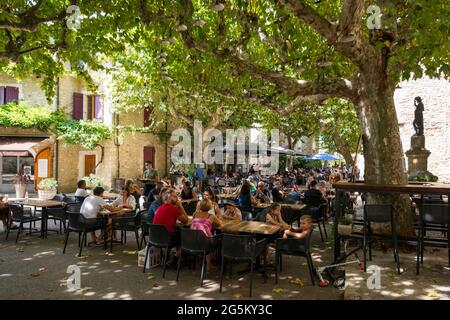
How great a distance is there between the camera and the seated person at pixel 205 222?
611 cm

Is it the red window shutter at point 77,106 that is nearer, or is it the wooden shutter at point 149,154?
the red window shutter at point 77,106

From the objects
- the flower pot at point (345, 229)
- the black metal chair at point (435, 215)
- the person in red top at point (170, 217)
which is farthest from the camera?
the flower pot at point (345, 229)

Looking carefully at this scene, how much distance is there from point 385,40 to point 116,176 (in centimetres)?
1571

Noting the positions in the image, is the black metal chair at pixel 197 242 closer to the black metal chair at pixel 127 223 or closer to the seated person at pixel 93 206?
the black metal chair at pixel 127 223

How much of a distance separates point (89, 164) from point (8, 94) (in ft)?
17.4

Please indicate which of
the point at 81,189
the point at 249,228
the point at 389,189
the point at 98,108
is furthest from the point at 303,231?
the point at 98,108

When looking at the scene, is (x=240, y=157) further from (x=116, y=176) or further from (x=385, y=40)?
(x=385, y=40)

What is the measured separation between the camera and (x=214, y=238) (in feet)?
19.5

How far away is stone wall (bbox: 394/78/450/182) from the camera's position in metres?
19.9

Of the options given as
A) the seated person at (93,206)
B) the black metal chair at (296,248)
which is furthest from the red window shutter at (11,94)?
the black metal chair at (296,248)

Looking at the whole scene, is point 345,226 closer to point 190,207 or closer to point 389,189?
point 389,189

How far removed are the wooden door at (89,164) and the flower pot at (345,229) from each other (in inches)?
635

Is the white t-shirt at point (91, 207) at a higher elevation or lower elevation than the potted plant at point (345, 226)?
higher
